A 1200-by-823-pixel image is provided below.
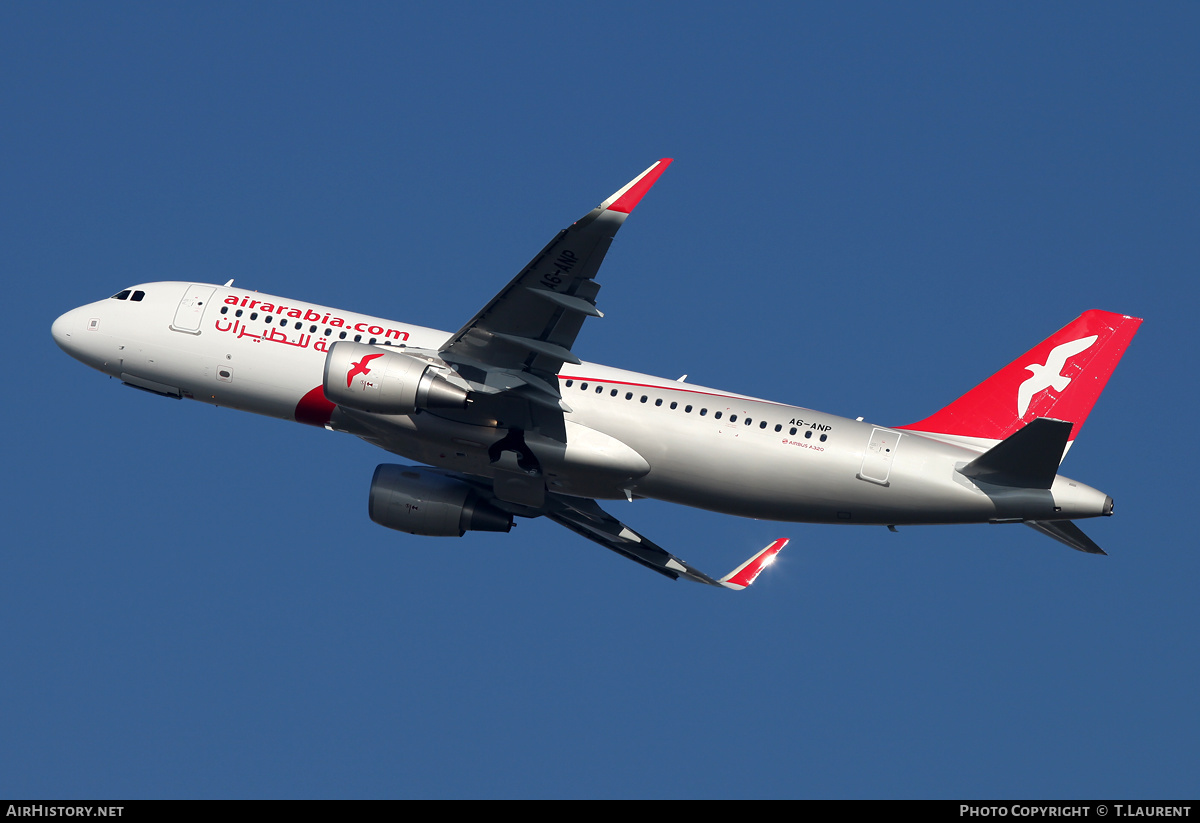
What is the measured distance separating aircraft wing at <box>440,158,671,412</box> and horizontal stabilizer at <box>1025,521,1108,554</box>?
1261 cm

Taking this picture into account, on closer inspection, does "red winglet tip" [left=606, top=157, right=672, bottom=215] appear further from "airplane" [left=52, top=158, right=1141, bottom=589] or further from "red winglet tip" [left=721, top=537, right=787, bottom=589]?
"red winglet tip" [left=721, top=537, right=787, bottom=589]

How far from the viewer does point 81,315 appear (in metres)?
36.4

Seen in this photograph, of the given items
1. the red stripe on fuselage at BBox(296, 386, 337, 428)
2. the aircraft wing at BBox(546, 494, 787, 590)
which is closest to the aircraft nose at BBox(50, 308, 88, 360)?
the red stripe on fuselage at BBox(296, 386, 337, 428)

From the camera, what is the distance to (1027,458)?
29.4 metres

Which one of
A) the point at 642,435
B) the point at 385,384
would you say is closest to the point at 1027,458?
the point at 642,435

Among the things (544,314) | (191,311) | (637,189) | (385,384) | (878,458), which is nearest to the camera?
(637,189)

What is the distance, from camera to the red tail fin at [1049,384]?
33.0m

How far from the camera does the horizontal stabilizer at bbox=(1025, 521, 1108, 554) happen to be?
30344 mm

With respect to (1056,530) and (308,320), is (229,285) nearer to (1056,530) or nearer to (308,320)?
(308,320)

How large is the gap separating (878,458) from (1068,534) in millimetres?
5030

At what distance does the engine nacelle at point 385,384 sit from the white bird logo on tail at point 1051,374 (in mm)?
15290

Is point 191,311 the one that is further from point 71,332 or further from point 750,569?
point 750,569
